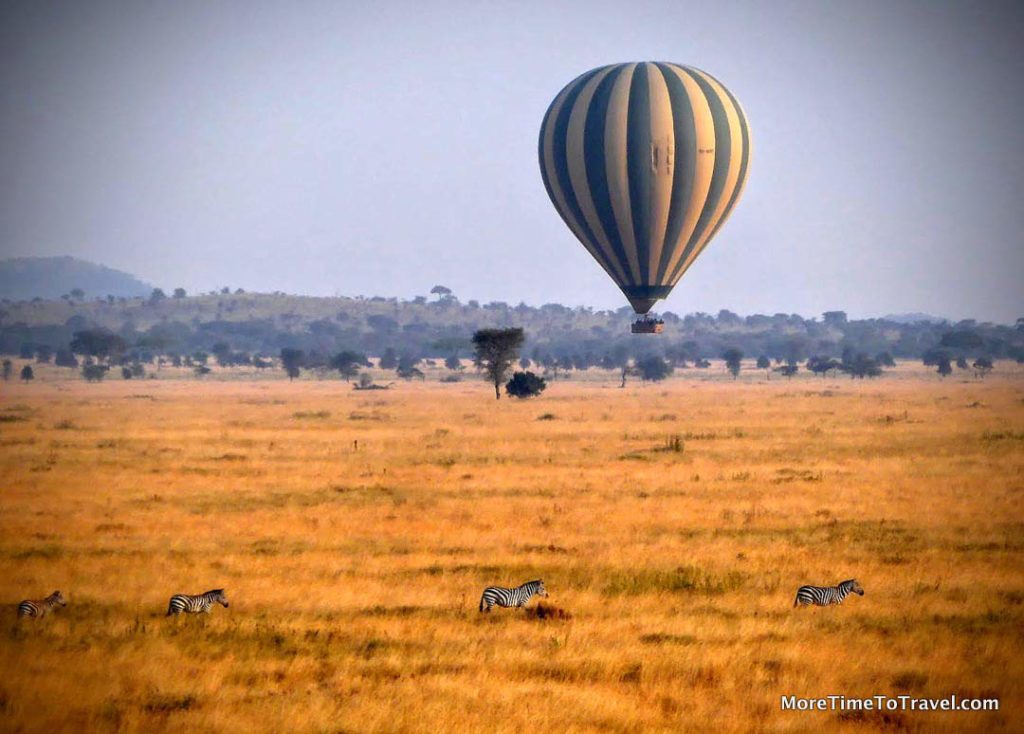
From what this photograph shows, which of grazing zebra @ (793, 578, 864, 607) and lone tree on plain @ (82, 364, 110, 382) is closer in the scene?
grazing zebra @ (793, 578, 864, 607)

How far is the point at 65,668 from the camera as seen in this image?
16.8 m

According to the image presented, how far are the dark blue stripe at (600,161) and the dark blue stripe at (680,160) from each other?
2040mm

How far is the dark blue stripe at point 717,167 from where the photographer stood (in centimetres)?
5038

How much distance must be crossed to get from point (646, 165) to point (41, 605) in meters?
34.3

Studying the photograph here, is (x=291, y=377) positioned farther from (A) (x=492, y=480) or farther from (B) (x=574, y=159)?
(A) (x=492, y=480)

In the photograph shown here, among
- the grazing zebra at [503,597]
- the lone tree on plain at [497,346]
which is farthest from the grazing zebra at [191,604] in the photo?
the lone tree on plain at [497,346]

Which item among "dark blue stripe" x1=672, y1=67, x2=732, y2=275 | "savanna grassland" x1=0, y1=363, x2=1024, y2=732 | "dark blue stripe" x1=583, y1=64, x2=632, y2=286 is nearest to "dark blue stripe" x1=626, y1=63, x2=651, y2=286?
"dark blue stripe" x1=583, y1=64, x2=632, y2=286

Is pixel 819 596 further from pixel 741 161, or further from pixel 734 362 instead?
pixel 734 362

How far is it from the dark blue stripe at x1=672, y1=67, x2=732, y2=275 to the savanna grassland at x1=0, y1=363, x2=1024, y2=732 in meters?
8.52

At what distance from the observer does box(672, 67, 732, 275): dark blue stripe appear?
50375 millimetres

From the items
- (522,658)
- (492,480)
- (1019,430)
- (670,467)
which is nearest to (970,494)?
(670,467)

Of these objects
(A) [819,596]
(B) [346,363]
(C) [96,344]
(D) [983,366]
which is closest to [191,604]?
(A) [819,596]

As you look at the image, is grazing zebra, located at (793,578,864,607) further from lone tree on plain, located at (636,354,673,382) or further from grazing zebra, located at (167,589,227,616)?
lone tree on plain, located at (636,354,673,382)

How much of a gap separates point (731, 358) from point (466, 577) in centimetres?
13148
